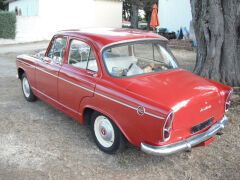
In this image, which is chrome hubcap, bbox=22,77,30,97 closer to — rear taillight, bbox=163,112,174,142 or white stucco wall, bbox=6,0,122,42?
rear taillight, bbox=163,112,174,142

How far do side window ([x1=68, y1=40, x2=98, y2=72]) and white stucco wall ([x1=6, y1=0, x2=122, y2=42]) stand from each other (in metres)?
17.1

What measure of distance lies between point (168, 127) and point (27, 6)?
83.1 feet

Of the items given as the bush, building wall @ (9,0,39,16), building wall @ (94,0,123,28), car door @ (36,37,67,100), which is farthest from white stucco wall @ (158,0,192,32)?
car door @ (36,37,67,100)

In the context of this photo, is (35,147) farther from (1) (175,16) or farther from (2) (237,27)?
(1) (175,16)

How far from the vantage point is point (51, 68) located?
565 centimetres

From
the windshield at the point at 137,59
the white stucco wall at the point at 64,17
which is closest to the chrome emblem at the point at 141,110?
the windshield at the point at 137,59

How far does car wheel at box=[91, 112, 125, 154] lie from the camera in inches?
175

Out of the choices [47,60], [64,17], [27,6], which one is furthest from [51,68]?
[27,6]

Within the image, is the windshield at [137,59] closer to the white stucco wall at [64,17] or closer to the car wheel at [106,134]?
the car wheel at [106,134]

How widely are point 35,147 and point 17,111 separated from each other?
177 cm

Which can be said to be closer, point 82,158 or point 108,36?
point 82,158

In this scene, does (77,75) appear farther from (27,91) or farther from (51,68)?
(27,91)

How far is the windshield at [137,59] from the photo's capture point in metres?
4.73

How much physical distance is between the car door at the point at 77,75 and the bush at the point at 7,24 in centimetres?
1621
